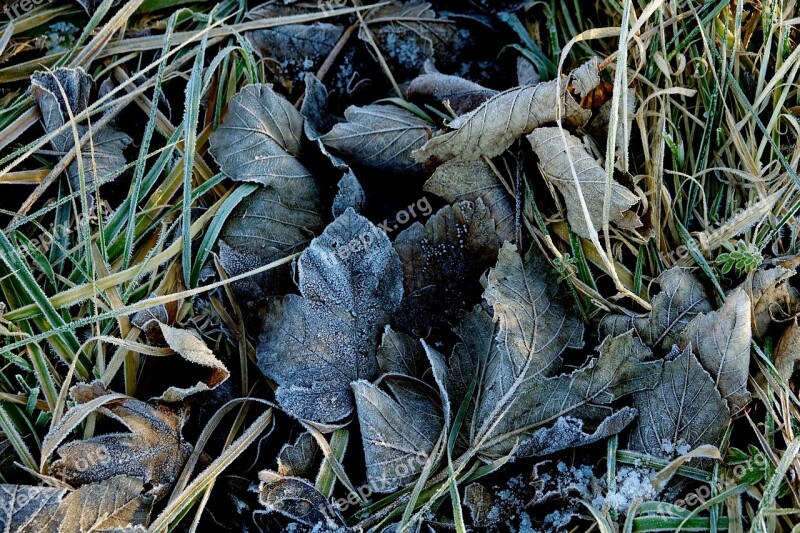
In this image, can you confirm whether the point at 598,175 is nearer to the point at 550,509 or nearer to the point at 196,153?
the point at 550,509

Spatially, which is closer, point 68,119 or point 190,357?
point 190,357

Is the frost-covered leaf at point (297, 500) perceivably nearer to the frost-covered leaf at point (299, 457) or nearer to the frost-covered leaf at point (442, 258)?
the frost-covered leaf at point (299, 457)

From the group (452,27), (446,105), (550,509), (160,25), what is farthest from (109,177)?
(550,509)

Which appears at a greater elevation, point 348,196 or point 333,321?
point 348,196

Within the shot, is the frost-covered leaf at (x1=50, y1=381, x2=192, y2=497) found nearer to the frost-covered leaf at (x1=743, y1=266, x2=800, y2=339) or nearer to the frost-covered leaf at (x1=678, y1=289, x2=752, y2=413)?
the frost-covered leaf at (x1=678, y1=289, x2=752, y2=413)

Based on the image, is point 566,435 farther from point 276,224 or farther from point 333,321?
point 276,224

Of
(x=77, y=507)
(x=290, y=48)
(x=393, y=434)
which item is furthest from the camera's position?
Answer: (x=290, y=48)

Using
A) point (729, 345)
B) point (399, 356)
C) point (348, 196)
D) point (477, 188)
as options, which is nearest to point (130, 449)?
point (399, 356)

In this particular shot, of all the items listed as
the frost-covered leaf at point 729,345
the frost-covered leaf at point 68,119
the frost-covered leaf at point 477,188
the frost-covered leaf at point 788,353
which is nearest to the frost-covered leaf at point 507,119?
Result: the frost-covered leaf at point 477,188

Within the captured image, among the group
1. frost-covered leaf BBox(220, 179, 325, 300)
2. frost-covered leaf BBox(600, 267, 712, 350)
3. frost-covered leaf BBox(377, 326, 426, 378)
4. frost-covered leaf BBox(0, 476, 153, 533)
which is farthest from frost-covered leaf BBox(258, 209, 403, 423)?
frost-covered leaf BBox(600, 267, 712, 350)
